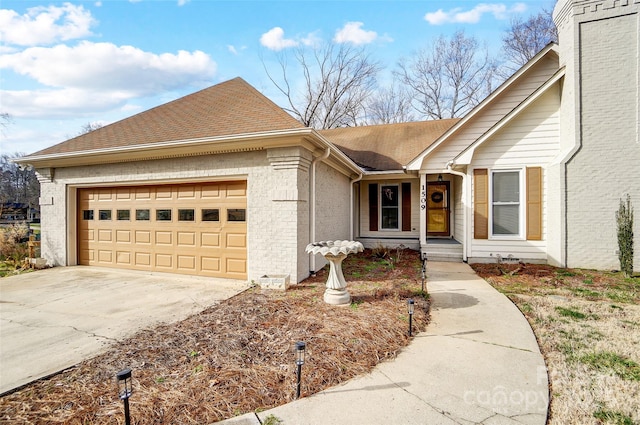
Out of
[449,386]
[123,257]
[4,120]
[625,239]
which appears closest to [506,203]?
[625,239]

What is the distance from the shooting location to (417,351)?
3.62 metres

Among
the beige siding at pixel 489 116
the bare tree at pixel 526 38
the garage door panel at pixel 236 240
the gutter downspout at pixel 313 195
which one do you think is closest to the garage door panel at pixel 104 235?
the garage door panel at pixel 236 240

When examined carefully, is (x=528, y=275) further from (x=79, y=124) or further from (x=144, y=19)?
(x=79, y=124)

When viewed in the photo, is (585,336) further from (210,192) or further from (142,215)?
(142,215)

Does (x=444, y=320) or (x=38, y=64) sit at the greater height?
(x=38, y=64)

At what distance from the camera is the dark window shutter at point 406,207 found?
12102 mm

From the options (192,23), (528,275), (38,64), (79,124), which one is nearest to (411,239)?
(528,275)

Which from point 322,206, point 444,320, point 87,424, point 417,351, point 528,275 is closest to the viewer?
point 87,424

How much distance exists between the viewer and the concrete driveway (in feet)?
12.0

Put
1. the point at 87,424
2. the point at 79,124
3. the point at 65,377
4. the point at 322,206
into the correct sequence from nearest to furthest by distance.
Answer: the point at 87,424 < the point at 65,377 < the point at 322,206 < the point at 79,124

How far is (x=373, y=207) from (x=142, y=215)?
327 inches

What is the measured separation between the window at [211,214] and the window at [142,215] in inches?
75.8

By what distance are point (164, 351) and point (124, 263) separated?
20.1 feet

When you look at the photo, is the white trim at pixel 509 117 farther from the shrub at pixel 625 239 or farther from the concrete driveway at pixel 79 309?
the concrete driveway at pixel 79 309
